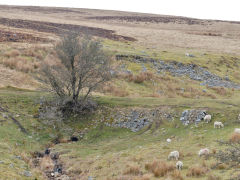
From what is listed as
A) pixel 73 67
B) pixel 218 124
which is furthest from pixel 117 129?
pixel 218 124

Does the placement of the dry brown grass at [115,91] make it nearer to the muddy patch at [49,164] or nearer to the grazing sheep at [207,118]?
the grazing sheep at [207,118]

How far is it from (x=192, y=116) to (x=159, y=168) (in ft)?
38.5

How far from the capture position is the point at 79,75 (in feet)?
96.9

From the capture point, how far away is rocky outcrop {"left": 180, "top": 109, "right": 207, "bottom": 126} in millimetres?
24141

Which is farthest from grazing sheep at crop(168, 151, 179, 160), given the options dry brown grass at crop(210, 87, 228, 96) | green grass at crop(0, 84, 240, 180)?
dry brown grass at crop(210, 87, 228, 96)

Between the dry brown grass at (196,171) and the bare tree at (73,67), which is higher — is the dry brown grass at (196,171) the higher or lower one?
the lower one

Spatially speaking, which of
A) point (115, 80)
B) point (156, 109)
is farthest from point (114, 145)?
point (115, 80)

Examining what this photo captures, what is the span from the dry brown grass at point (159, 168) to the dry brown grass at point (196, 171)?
4.16ft

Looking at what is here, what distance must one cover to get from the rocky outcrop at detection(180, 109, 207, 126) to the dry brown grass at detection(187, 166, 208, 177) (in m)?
10.8

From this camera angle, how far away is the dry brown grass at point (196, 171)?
1316 cm

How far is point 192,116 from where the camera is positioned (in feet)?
81.3

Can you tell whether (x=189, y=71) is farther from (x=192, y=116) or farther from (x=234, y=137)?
(x=234, y=137)

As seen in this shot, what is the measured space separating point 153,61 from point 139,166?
1605 inches

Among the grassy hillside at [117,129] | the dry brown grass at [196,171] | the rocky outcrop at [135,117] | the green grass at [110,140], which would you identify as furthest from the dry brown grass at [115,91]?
the dry brown grass at [196,171]
